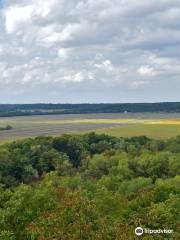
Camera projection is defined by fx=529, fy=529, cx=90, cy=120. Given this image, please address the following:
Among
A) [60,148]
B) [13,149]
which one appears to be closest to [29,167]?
[13,149]

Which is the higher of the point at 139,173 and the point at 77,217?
the point at 77,217

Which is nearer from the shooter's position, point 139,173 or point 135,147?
point 139,173

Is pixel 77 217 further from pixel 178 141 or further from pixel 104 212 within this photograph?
pixel 178 141

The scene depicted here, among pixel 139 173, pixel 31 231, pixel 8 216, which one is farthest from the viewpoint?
pixel 139 173

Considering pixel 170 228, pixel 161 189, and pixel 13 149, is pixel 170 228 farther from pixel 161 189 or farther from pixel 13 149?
pixel 13 149

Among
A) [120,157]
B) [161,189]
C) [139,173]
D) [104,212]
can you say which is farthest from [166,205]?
[120,157]

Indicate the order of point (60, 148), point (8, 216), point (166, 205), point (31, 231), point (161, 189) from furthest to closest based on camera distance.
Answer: point (60, 148), point (161, 189), point (166, 205), point (8, 216), point (31, 231)
